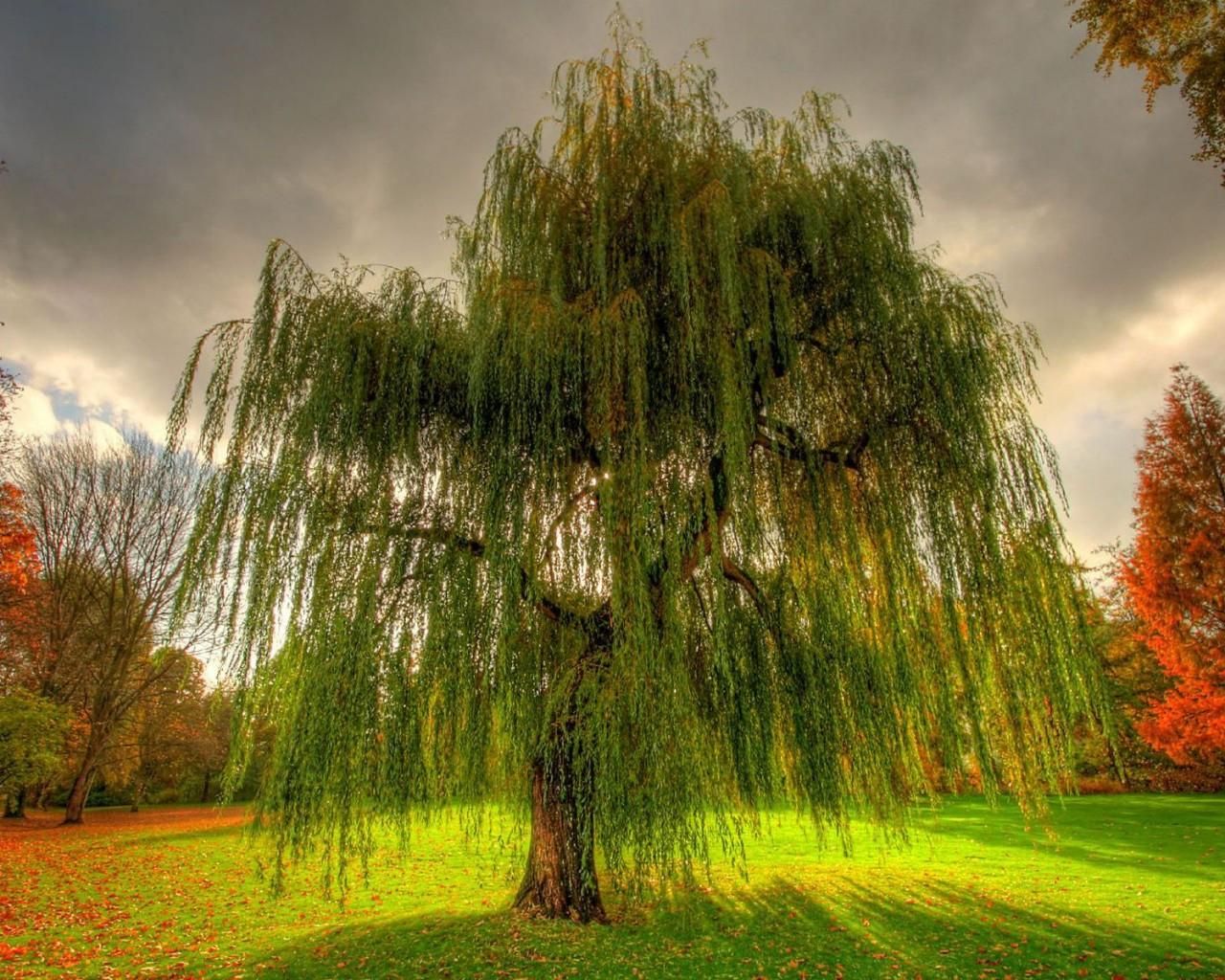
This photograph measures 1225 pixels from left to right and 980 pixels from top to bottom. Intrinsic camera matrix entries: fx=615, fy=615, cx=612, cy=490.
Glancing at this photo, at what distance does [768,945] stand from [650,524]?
189 inches

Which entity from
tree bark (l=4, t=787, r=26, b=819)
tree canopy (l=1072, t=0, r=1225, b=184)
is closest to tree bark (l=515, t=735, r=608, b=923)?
tree canopy (l=1072, t=0, r=1225, b=184)

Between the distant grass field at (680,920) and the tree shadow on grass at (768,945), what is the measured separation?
1.0 inches

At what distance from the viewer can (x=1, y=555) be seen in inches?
379

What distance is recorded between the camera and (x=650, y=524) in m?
4.18

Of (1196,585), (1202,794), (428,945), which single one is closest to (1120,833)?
(1196,585)

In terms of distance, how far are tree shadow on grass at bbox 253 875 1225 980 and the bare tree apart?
14.4 metres

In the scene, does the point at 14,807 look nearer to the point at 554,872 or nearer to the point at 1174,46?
the point at 554,872

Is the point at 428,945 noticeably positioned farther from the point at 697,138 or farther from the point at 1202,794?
the point at 1202,794

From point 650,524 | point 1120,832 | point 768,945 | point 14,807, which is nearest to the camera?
point 650,524

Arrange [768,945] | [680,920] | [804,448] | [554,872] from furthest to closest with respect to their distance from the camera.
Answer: [680,920] → [768,945] → [554,872] → [804,448]

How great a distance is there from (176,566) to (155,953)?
14.4m

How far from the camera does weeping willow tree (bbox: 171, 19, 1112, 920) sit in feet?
13.4

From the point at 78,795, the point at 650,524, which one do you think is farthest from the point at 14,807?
the point at 650,524

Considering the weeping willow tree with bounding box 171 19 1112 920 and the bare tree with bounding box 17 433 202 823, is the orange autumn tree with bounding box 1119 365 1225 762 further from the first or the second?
the bare tree with bounding box 17 433 202 823
